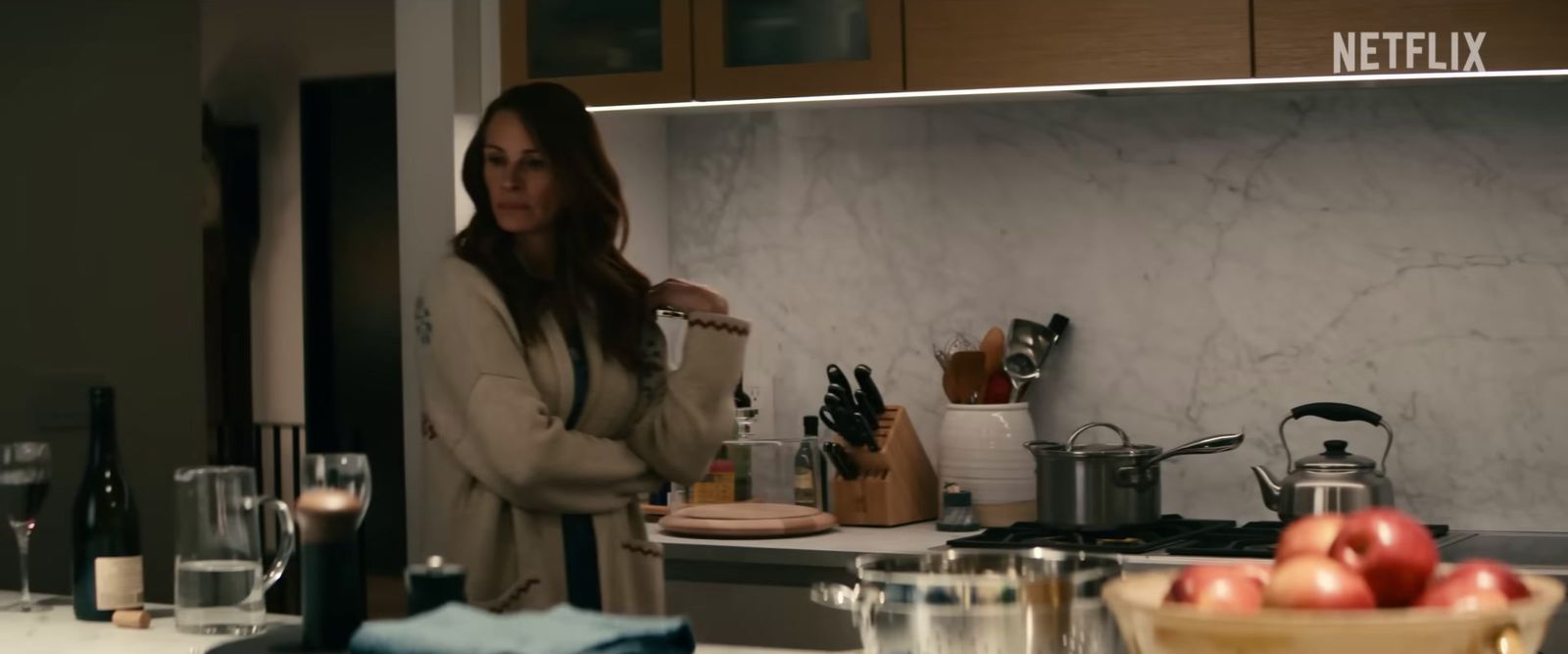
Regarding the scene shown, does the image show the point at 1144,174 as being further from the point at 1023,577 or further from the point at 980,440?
the point at 1023,577

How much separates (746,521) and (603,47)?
946mm

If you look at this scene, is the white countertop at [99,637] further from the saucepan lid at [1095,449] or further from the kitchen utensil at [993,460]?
the kitchen utensil at [993,460]

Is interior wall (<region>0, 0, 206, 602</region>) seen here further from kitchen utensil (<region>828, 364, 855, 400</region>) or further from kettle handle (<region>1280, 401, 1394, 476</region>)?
kettle handle (<region>1280, 401, 1394, 476</region>)

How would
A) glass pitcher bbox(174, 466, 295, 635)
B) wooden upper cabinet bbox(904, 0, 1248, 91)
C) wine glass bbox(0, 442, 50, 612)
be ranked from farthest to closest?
wooden upper cabinet bbox(904, 0, 1248, 91)
wine glass bbox(0, 442, 50, 612)
glass pitcher bbox(174, 466, 295, 635)

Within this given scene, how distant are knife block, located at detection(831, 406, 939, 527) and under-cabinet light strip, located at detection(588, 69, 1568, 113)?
2.12 feet

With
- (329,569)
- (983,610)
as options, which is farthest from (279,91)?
(983,610)

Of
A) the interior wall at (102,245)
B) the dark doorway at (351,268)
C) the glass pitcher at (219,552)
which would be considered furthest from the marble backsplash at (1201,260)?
the glass pitcher at (219,552)

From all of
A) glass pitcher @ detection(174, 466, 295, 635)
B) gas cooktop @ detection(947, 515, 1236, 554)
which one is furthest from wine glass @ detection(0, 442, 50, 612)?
gas cooktop @ detection(947, 515, 1236, 554)

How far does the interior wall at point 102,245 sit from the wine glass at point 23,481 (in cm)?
130

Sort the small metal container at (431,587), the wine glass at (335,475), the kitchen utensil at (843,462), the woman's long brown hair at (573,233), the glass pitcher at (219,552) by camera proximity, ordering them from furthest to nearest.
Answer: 1. the kitchen utensil at (843,462)
2. the woman's long brown hair at (573,233)
3. the glass pitcher at (219,552)
4. the wine glass at (335,475)
5. the small metal container at (431,587)

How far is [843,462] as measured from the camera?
360cm

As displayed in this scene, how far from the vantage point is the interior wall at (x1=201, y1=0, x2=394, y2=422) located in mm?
3494

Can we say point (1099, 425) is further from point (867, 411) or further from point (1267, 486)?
point (867, 411)

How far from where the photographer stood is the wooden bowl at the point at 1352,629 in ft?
4.42
